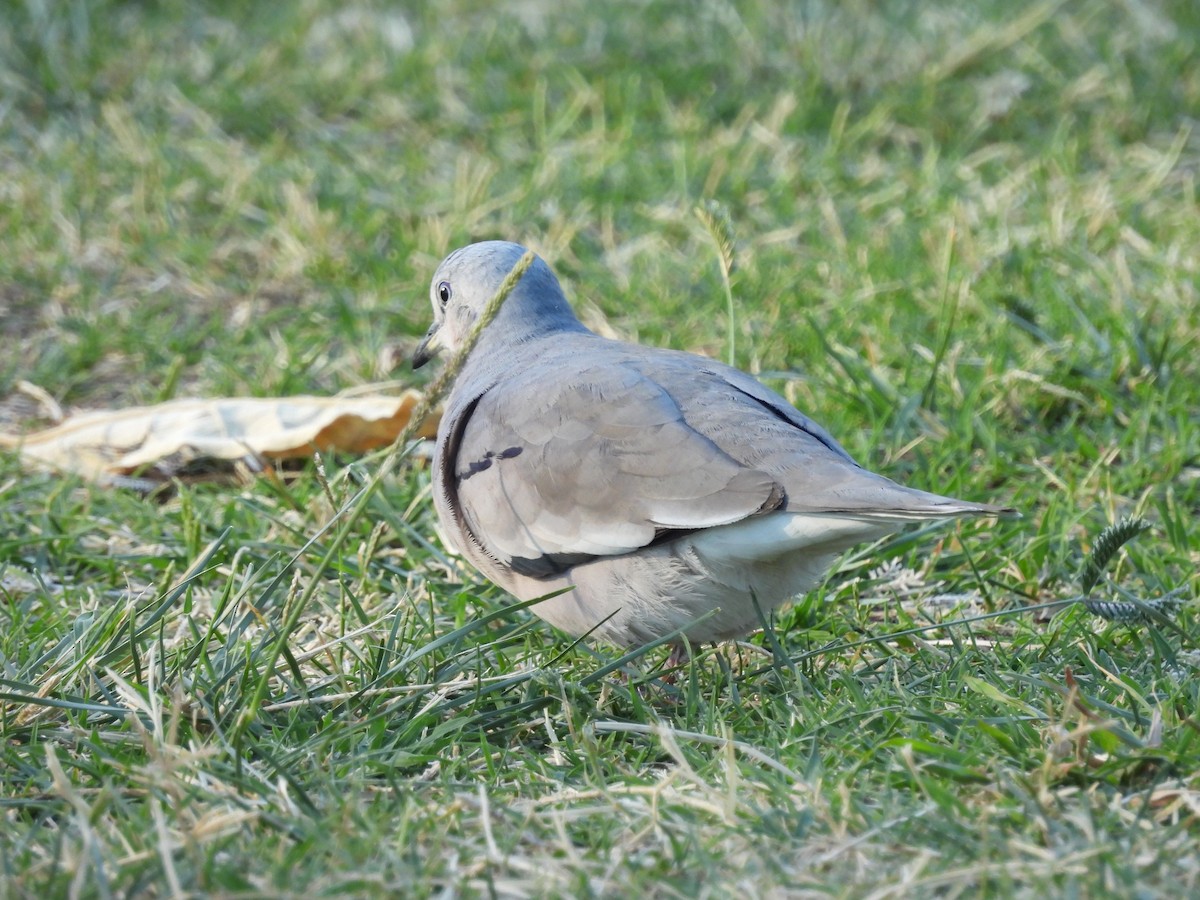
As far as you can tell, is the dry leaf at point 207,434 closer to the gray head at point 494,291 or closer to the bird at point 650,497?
the gray head at point 494,291

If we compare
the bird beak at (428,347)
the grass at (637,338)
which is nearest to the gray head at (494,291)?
the bird beak at (428,347)

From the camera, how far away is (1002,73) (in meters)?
6.94

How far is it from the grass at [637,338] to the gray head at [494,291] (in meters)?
0.46

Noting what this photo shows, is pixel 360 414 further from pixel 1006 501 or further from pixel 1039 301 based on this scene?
pixel 1039 301

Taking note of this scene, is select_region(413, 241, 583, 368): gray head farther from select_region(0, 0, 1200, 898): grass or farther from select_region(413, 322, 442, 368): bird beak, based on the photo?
select_region(0, 0, 1200, 898): grass

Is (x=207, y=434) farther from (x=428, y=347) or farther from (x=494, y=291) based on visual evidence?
(x=494, y=291)

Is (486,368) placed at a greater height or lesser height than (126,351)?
greater

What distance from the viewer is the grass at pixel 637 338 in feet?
7.80

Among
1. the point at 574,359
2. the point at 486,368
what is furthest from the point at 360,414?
the point at 574,359

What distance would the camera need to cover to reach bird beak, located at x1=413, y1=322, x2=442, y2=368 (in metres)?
4.10

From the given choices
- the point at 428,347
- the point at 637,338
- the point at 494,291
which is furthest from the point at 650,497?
the point at 637,338

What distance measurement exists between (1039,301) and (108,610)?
11.0ft

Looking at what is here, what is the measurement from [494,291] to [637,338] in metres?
1.26

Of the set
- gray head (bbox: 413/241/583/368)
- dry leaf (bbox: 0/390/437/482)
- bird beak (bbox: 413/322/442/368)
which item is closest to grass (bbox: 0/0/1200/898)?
dry leaf (bbox: 0/390/437/482)
